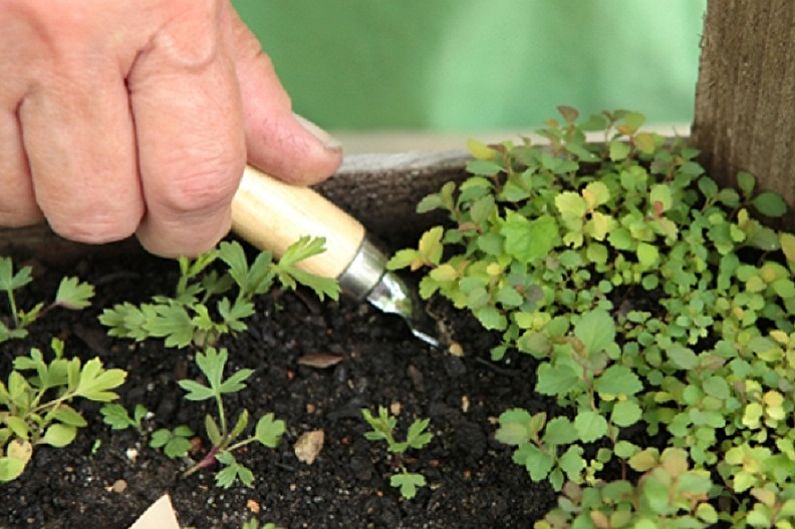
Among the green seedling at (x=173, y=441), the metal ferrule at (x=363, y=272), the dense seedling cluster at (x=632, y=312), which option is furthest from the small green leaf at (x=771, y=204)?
the green seedling at (x=173, y=441)

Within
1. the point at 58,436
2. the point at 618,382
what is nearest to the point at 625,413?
the point at 618,382

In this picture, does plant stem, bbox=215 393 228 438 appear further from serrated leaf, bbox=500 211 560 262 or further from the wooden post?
the wooden post

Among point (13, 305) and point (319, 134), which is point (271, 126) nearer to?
point (319, 134)

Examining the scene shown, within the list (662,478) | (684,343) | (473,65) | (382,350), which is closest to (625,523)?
(662,478)

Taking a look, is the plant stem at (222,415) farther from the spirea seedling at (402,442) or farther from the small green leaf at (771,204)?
the small green leaf at (771,204)

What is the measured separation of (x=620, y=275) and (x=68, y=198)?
559 mm

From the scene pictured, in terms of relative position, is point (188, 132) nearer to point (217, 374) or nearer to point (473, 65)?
point (217, 374)

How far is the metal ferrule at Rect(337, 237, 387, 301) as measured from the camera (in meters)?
1.40

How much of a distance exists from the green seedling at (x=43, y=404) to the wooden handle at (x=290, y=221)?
0.20 m

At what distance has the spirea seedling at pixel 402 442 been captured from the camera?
1268 millimetres

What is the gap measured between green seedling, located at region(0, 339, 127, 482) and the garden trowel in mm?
202

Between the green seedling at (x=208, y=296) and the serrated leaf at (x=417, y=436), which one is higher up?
the green seedling at (x=208, y=296)

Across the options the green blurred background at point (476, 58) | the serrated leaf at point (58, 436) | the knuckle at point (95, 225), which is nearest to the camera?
the knuckle at point (95, 225)

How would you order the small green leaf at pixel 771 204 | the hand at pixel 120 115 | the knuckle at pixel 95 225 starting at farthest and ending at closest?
the small green leaf at pixel 771 204 < the knuckle at pixel 95 225 < the hand at pixel 120 115
